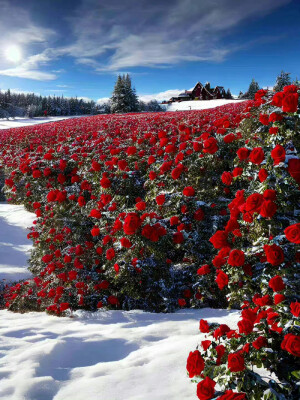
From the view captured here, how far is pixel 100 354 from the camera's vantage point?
8.90ft

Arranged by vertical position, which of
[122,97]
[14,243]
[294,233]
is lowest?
[14,243]

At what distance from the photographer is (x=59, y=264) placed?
4195 mm

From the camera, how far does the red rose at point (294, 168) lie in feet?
6.82

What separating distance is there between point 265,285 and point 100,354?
1.79 meters

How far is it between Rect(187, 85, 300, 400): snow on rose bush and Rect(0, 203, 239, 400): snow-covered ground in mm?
508

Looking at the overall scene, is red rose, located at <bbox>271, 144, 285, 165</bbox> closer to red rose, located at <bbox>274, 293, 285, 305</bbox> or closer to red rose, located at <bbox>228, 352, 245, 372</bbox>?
red rose, located at <bbox>274, 293, 285, 305</bbox>

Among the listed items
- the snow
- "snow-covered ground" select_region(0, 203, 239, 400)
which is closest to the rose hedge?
"snow-covered ground" select_region(0, 203, 239, 400)

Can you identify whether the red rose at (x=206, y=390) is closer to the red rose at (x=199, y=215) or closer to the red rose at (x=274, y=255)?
the red rose at (x=274, y=255)

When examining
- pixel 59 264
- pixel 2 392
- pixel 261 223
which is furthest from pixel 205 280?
pixel 2 392

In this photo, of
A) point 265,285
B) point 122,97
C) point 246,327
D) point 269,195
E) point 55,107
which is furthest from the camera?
point 55,107

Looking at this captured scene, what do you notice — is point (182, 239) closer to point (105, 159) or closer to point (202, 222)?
point (202, 222)

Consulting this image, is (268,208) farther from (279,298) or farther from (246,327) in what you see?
(246,327)

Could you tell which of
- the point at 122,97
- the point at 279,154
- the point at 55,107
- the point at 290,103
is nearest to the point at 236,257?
the point at 279,154

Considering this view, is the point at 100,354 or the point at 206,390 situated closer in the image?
the point at 206,390
